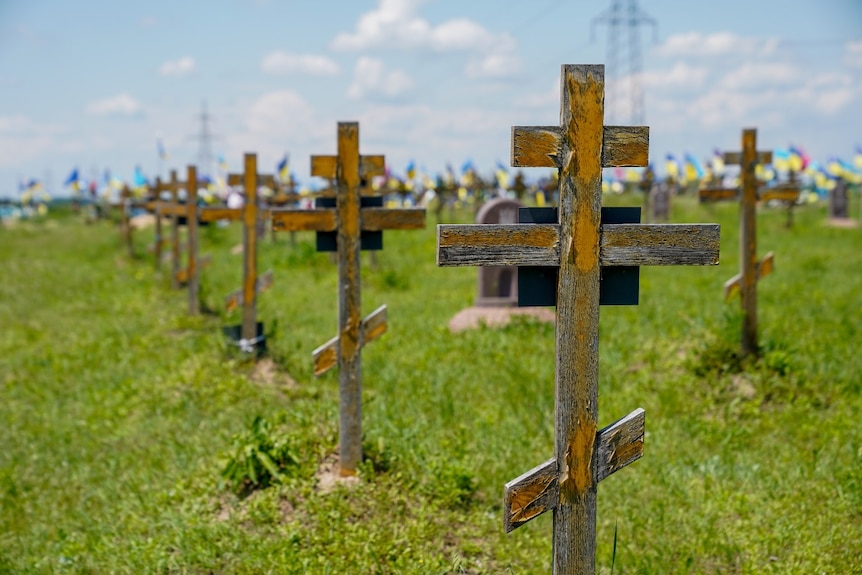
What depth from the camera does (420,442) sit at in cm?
670

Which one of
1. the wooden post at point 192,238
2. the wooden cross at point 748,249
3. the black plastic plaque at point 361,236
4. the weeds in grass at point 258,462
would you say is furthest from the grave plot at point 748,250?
the wooden post at point 192,238

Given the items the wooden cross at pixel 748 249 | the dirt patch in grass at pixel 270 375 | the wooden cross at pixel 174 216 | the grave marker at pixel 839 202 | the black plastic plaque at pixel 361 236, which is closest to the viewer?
the black plastic plaque at pixel 361 236

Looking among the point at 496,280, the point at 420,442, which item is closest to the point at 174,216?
the point at 496,280

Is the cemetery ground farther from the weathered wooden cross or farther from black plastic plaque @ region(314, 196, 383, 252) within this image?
black plastic plaque @ region(314, 196, 383, 252)

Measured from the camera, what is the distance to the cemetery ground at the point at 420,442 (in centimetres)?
531

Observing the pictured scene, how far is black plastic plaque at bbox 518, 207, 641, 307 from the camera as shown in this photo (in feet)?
12.2

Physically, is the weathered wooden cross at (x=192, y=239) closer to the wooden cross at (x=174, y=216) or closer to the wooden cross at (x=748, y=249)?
the wooden cross at (x=174, y=216)

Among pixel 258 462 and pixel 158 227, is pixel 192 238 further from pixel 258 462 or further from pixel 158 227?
pixel 158 227

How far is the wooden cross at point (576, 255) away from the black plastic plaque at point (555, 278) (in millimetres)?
76

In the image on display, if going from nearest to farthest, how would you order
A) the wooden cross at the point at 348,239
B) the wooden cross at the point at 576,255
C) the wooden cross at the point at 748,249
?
the wooden cross at the point at 576,255
the wooden cross at the point at 348,239
the wooden cross at the point at 748,249

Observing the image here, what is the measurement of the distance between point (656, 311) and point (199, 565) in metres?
7.89

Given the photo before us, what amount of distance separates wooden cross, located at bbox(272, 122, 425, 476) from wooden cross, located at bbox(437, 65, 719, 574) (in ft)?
8.78

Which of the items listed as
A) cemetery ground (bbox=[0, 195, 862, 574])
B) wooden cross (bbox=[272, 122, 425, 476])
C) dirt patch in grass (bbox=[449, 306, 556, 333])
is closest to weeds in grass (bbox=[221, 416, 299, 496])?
cemetery ground (bbox=[0, 195, 862, 574])

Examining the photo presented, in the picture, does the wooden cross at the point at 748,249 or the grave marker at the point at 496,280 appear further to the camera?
the grave marker at the point at 496,280
